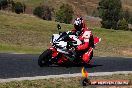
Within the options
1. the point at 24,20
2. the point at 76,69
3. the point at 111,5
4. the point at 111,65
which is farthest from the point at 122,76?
the point at 111,5

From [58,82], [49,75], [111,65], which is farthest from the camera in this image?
[111,65]

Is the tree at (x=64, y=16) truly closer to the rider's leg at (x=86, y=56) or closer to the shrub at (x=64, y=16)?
the shrub at (x=64, y=16)

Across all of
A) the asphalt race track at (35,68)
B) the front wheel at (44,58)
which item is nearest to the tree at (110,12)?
the asphalt race track at (35,68)

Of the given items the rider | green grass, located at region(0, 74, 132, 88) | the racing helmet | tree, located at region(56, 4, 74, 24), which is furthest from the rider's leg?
tree, located at region(56, 4, 74, 24)

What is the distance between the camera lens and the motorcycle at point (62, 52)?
15.1 metres

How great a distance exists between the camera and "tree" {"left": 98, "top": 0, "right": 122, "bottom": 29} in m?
110

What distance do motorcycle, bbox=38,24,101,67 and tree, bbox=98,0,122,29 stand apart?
92.6 meters

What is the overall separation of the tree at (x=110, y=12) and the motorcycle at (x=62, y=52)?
304 ft

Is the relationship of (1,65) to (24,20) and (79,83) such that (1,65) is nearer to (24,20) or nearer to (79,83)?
(79,83)

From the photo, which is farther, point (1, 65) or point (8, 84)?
point (1, 65)

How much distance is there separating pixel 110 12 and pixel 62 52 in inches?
3840

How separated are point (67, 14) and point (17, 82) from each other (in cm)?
10580

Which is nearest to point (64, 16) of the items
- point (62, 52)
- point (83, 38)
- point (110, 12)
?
point (110, 12)

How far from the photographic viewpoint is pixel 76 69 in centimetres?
1523
